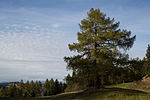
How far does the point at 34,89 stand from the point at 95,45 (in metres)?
72.6

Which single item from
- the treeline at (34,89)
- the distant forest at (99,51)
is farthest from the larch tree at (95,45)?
the treeline at (34,89)

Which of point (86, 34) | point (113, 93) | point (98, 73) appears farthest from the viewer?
point (86, 34)

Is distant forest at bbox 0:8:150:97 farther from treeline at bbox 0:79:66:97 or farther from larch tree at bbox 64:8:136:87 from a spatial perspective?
treeline at bbox 0:79:66:97

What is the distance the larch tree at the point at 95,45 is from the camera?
2650 cm

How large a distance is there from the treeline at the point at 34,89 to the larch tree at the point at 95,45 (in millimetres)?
63254

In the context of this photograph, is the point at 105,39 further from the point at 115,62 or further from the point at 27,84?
the point at 27,84

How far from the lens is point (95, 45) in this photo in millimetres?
27875

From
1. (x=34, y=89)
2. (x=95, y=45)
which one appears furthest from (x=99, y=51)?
(x=34, y=89)

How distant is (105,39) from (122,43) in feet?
7.74

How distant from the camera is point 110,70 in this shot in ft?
88.2

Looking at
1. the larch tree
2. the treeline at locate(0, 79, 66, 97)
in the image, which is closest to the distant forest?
the larch tree

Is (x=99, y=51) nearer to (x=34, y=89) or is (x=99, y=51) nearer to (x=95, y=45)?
(x=95, y=45)

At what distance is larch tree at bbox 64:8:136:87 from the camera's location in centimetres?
2650

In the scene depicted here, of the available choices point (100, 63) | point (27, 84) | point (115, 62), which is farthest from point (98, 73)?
point (27, 84)
